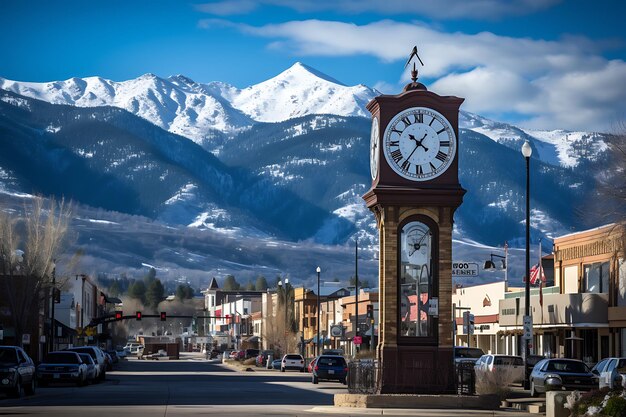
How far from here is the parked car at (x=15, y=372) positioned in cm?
4388

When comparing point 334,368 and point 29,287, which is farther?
point 29,287

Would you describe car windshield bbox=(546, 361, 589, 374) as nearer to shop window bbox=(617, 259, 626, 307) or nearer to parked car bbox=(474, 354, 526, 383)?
parked car bbox=(474, 354, 526, 383)

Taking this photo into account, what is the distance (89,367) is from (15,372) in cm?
1516

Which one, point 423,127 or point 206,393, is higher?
point 423,127

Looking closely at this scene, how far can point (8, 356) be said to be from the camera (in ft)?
151

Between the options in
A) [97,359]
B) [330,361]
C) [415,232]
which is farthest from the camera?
[330,361]

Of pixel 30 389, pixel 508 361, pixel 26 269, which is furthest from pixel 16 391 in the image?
pixel 26 269

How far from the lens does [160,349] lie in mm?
187000

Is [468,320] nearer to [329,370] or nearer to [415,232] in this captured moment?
[329,370]

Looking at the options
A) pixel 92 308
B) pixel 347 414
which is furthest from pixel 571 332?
pixel 92 308

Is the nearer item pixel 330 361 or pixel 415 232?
pixel 415 232

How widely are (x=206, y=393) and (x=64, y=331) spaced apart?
6728 cm

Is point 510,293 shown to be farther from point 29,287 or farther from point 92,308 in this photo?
point 92,308

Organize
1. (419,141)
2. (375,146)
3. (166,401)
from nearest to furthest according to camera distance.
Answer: (419,141), (375,146), (166,401)
